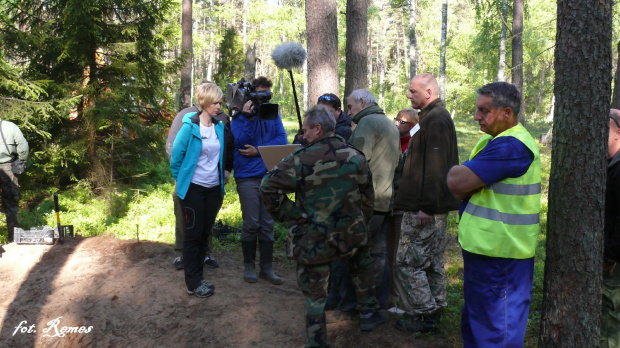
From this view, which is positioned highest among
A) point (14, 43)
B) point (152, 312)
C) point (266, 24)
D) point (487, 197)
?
point (266, 24)

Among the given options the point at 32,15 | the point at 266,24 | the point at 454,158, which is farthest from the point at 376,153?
the point at 266,24

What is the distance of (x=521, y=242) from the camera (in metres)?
3.17

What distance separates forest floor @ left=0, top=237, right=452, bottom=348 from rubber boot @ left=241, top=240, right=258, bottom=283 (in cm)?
7

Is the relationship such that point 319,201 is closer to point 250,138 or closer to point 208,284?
point 250,138

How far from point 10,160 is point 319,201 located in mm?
5797

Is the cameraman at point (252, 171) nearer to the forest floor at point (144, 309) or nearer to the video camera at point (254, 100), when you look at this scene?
the video camera at point (254, 100)

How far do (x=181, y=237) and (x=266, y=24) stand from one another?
2952 cm

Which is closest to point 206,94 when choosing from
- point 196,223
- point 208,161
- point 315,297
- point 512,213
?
point 208,161

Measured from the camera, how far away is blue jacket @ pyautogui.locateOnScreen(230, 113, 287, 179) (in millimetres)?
5699

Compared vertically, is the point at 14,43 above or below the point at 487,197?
above

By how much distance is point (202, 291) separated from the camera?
17.8ft

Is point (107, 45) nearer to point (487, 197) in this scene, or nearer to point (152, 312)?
point (152, 312)

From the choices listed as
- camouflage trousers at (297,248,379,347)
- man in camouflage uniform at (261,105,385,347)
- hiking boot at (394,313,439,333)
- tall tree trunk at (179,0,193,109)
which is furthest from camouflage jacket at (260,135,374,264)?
tall tree trunk at (179,0,193,109)

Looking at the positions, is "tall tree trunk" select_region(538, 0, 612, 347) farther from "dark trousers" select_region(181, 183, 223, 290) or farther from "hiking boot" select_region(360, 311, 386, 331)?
"dark trousers" select_region(181, 183, 223, 290)
